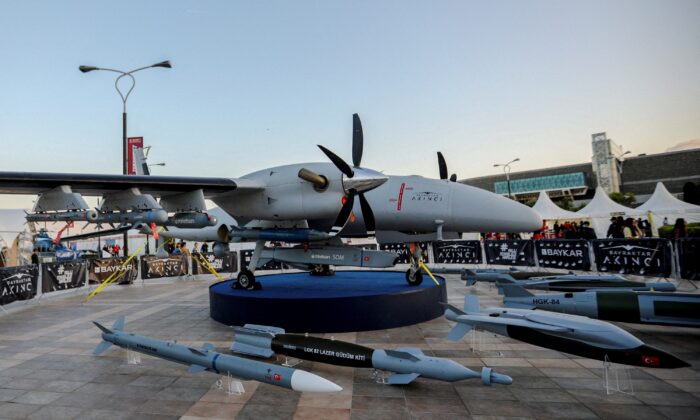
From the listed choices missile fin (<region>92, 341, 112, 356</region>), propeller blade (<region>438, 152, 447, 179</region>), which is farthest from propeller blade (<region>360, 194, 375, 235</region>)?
missile fin (<region>92, 341, 112, 356</region>)

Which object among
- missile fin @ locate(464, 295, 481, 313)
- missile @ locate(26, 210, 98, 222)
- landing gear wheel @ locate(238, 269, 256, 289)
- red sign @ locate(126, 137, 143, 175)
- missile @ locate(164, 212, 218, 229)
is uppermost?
red sign @ locate(126, 137, 143, 175)

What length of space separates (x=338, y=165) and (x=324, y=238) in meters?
2.73

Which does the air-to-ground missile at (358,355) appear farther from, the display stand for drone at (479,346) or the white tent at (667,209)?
the white tent at (667,209)

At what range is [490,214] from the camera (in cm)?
1120

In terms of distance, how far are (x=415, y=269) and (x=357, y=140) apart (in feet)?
15.9

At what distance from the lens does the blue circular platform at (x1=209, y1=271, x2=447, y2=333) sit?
33.4ft

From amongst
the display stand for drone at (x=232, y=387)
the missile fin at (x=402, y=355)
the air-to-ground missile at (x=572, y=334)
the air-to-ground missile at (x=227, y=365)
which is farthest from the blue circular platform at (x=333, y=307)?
the missile fin at (x=402, y=355)

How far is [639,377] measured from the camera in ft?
22.9

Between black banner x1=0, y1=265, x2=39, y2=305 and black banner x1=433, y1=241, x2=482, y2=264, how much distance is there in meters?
23.0

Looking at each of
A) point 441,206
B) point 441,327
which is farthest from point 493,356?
point 441,206

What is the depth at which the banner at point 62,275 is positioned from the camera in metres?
18.0

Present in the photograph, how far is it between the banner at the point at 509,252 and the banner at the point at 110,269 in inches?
924

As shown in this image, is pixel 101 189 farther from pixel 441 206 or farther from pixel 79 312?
pixel 441 206

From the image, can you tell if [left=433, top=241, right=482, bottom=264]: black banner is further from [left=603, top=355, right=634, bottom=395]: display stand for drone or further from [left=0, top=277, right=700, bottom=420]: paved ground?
[left=603, top=355, right=634, bottom=395]: display stand for drone
